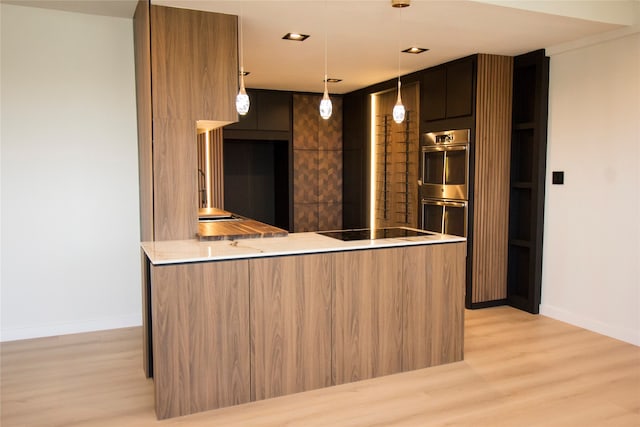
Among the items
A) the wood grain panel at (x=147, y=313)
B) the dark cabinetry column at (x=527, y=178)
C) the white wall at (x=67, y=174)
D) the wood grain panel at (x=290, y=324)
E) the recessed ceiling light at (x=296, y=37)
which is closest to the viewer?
the wood grain panel at (x=290, y=324)

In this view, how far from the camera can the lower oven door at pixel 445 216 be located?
16.1ft

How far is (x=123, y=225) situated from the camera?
4.22m

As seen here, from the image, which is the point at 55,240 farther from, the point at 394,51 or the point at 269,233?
the point at 394,51

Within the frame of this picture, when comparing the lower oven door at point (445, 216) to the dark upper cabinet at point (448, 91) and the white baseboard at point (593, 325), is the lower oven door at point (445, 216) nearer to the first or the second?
the dark upper cabinet at point (448, 91)

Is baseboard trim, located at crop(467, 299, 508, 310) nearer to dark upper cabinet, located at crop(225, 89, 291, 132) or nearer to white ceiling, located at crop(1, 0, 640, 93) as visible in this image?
white ceiling, located at crop(1, 0, 640, 93)

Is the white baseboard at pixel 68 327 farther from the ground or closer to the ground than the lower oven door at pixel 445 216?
closer to the ground

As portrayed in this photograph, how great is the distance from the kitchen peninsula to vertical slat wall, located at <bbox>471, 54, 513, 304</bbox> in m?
1.46

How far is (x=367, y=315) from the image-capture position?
322 centimetres

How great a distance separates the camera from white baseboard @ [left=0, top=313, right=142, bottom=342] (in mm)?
3951

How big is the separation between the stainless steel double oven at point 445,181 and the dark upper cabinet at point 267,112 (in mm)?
2290

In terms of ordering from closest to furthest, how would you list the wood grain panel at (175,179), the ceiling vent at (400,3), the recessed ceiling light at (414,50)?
1. the ceiling vent at (400,3)
2. the wood grain panel at (175,179)
3. the recessed ceiling light at (414,50)

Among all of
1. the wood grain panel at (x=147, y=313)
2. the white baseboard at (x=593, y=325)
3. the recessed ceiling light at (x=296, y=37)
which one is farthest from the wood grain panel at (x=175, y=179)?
the white baseboard at (x=593, y=325)

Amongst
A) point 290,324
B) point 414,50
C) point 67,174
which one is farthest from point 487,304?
point 67,174

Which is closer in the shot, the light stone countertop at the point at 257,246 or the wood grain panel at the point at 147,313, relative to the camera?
the light stone countertop at the point at 257,246
